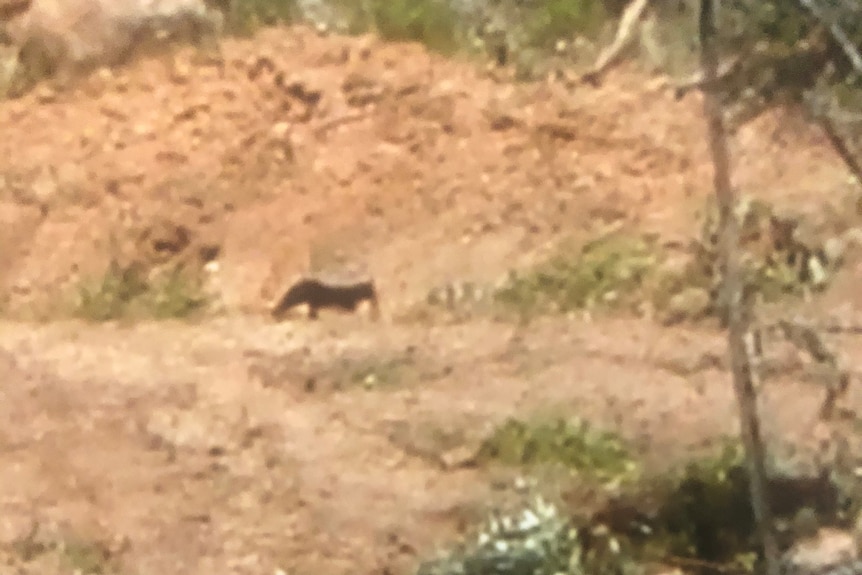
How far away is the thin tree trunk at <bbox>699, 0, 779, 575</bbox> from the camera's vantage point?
0.98 metres

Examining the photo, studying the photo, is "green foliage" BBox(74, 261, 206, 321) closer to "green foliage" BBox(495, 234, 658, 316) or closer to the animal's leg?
the animal's leg

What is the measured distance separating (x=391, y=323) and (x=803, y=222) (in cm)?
37

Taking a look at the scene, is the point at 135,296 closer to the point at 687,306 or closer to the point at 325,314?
the point at 325,314

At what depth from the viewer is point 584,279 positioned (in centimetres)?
100

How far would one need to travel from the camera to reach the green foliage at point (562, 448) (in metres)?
0.98

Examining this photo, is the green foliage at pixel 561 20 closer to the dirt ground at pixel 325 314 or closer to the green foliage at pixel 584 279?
the dirt ground at pixel 325 314

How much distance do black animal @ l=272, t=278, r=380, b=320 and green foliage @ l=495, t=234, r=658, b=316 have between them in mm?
126

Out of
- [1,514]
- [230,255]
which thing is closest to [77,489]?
[1,514]

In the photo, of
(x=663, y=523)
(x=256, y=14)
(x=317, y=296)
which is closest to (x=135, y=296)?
(x=317, y=296)

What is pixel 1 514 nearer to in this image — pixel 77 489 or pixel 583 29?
pixel 77 489

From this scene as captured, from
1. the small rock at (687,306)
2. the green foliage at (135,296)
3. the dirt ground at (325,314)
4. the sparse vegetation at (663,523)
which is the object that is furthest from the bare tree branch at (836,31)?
the green foliage at (135,296)

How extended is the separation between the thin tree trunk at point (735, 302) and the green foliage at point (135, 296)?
45 centimetres

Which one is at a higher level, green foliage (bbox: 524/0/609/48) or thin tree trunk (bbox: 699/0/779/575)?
green foliage (bbox: 524/0/609/48)

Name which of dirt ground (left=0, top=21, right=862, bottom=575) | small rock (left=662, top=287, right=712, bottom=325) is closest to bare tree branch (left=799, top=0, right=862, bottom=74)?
dirt ground (left=0, top=21, right=862, bottom=575)
